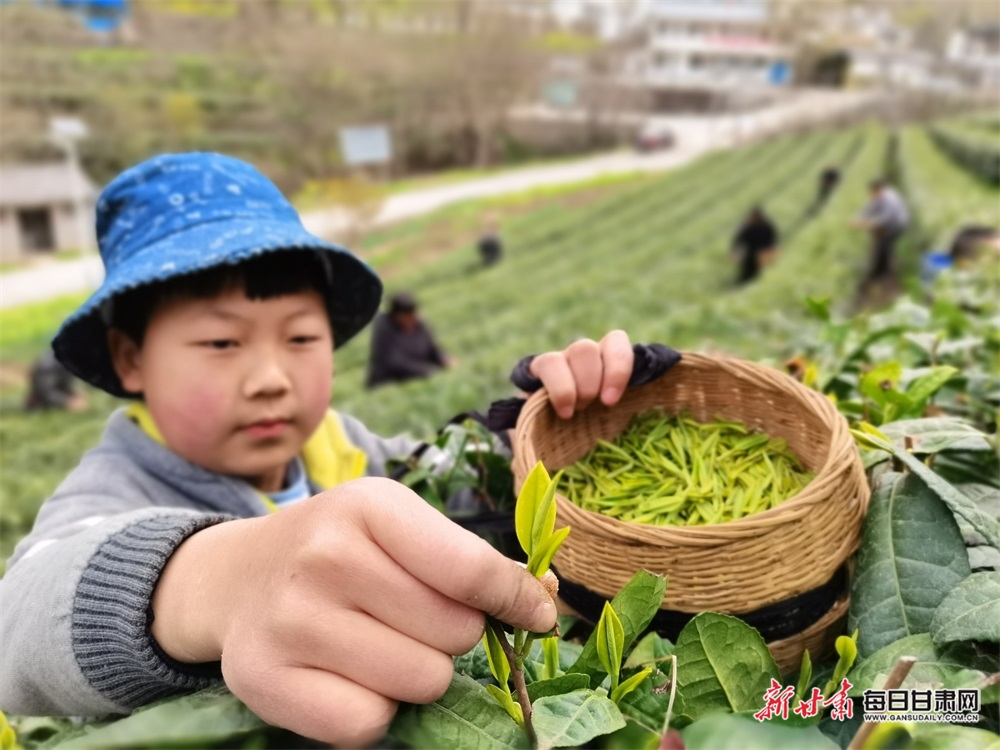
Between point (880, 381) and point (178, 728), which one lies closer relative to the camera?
point (178, 728)

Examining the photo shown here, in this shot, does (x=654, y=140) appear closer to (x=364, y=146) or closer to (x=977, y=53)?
(x=977, y=53)

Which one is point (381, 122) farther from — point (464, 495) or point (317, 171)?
point (464, 495)

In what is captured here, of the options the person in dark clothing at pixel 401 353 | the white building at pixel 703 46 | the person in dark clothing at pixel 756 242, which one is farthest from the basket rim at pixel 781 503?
the white building at pixel 703 46

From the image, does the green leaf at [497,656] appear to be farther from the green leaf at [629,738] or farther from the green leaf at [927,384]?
the green leaf at [927,384]

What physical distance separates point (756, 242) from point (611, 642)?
31.0 ft

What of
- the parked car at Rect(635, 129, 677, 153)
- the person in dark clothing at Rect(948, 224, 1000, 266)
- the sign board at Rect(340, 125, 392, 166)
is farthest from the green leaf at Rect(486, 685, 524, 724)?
the parked car at Rect(635, 129, 677, 153)

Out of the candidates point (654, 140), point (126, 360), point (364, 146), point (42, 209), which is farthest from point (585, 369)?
point (654, 140)

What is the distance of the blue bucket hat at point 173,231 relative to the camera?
117 cm

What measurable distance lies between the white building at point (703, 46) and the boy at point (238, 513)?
3207 centimetres

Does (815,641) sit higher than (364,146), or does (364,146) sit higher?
(815,641)

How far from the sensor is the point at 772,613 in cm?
77

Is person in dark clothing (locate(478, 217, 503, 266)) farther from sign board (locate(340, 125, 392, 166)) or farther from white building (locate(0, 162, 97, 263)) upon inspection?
white building (locate(0, 162, 97, 263))

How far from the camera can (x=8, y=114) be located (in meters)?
17.2

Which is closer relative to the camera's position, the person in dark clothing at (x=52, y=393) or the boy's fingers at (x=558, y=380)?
the boy's fingers at (x=558, y=380)
